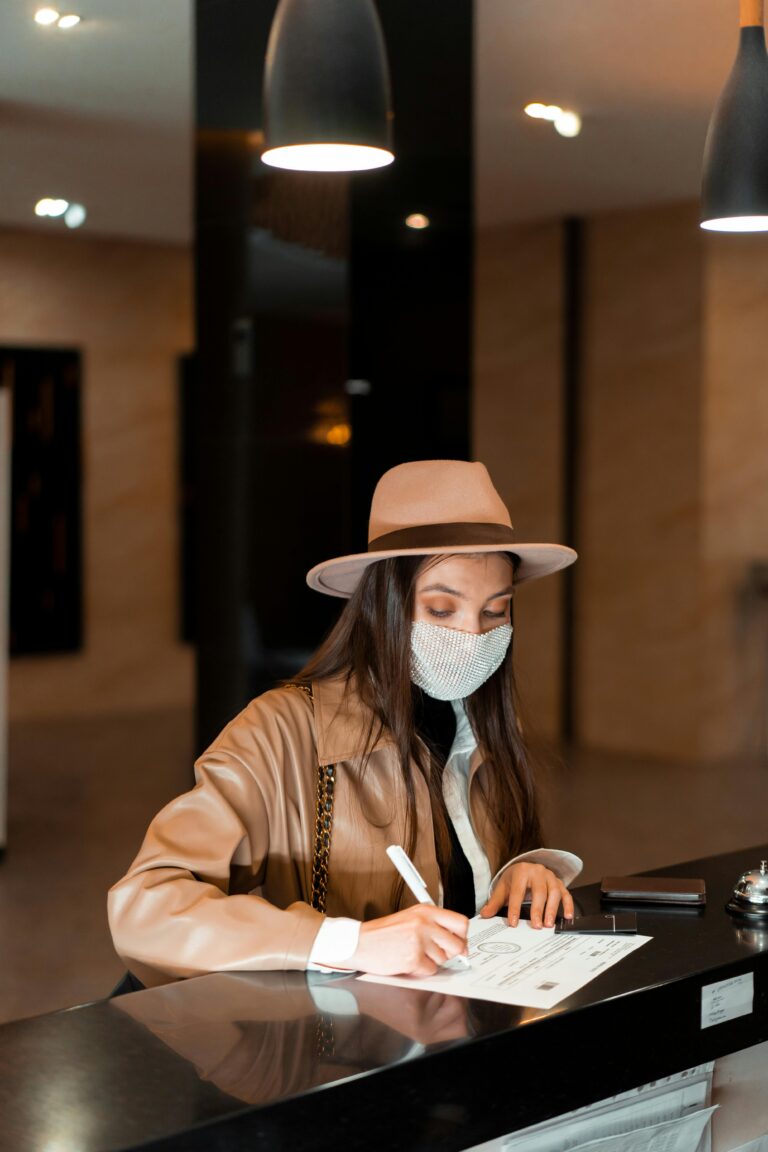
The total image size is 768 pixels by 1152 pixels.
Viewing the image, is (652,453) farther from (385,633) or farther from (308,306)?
(385,633)

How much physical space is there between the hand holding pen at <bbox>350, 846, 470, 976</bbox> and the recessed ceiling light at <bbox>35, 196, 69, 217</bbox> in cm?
840

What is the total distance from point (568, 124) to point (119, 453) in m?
5.40

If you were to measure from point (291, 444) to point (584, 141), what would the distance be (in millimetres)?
3533

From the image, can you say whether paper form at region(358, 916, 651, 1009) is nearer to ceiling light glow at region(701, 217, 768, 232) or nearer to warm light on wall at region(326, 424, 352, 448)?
ceiling light glow at region(701, 217, 768, 232)

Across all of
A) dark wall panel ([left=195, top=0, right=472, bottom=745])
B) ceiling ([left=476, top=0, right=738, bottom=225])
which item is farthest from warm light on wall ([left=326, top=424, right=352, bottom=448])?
ceiling ([left=476, top=0, right=738, bottom=225])

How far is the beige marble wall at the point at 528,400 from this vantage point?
9.98 metres

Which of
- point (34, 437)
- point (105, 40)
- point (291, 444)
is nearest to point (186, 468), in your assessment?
point (34, 437)

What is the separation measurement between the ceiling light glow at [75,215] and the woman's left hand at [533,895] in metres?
8.43

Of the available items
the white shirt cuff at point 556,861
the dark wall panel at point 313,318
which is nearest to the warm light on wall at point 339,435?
the dark wall panel at point 313,318

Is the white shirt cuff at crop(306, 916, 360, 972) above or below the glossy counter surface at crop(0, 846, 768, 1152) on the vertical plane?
above

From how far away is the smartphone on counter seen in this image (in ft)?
6.97

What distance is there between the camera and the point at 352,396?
4855 millimetres

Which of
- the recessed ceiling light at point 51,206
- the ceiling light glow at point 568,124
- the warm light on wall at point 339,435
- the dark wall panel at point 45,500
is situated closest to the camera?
the warm light on wall at point 339,435

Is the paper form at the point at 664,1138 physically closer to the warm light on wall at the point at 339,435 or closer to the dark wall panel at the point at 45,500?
the warm light on wall at the point at 339,435
